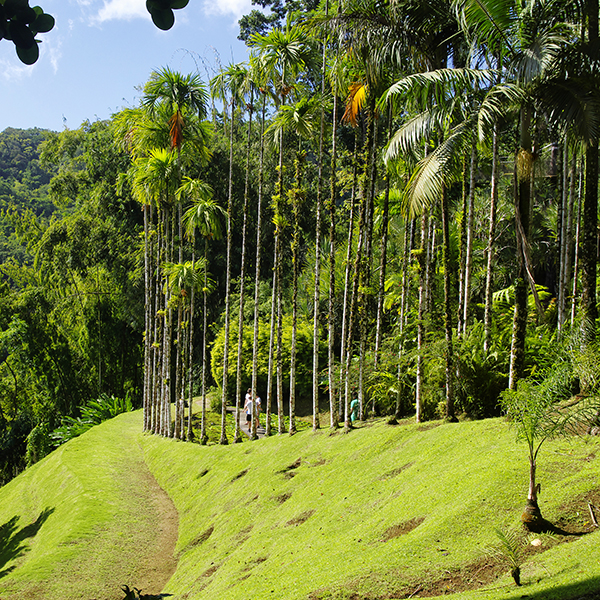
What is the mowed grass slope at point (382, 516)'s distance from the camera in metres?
6.00

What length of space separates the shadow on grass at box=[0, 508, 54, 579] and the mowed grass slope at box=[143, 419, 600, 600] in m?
4.53

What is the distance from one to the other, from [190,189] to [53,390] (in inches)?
822

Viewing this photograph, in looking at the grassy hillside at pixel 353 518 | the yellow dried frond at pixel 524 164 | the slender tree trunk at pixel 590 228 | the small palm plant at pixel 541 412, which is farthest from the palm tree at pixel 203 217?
the small palm plant at pixel 541 412

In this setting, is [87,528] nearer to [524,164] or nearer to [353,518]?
[353,518]

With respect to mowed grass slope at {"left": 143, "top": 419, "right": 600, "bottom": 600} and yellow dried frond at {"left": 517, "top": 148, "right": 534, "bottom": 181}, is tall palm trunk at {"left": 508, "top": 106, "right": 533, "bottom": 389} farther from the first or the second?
mowed grass slope at {"left": 143, "top": 419, "right": 600, "bottom": 600}

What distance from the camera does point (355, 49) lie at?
12328 millimetres

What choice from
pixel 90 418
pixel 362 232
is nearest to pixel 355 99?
pixel 362 232

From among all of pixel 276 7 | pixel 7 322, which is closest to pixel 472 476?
pixel 7 322

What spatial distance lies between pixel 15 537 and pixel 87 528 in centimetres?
404

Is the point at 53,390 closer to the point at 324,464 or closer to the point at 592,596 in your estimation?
the point at 324,464

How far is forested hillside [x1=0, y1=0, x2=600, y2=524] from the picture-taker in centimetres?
941

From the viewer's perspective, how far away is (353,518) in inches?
352

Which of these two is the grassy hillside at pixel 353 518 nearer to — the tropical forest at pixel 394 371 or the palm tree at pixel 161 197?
the tropical forest at pixel 394 371

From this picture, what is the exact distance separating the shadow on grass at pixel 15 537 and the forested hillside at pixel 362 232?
607cm
